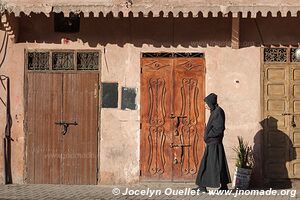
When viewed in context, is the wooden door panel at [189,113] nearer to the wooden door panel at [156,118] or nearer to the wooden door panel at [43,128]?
the wooden door panel at [156,118]

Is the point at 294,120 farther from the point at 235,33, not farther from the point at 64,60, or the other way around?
the point at 64,60

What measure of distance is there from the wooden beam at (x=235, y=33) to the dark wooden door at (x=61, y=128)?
8.97 feet

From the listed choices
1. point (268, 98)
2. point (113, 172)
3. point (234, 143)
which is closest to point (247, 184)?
point (234, 143)

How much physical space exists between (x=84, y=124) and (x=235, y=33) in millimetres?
3409

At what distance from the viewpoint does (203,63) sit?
13.3 meters

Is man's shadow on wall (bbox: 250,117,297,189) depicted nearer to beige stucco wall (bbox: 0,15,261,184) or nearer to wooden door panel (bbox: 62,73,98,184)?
beige stucco wall (bbox: 0,15,261,184)

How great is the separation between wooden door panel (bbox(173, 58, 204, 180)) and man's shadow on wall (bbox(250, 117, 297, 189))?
3.63 feet

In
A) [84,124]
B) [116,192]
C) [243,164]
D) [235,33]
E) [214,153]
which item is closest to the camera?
[214,153]

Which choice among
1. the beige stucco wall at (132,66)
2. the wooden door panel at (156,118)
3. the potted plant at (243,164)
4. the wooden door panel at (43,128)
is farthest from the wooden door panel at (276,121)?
the wooden door panel at (43,128)

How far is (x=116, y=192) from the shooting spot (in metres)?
12.4

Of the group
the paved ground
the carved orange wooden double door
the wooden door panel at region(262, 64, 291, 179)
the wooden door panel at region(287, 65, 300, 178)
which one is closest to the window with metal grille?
the carved orange wooden double door

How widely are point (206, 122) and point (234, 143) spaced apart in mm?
670

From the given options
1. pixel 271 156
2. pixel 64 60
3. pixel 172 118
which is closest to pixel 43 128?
pixel 64 60

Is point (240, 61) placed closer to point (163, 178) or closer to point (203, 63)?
point (203, 63)
